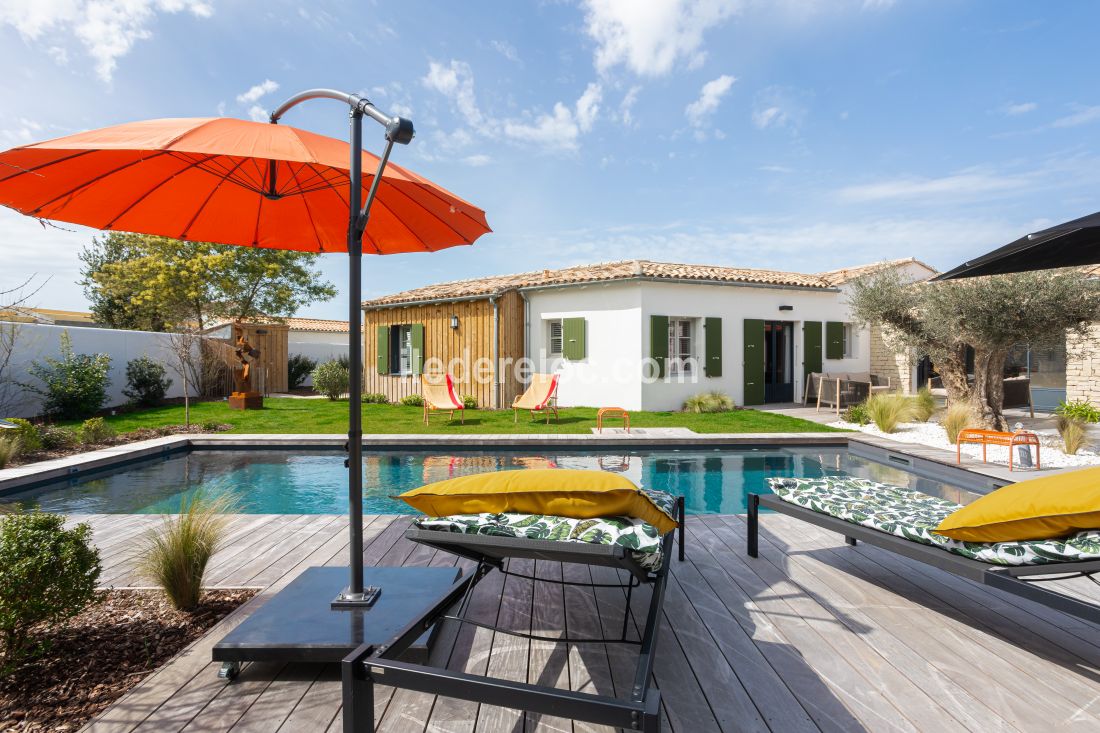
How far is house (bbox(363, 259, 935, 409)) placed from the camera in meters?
11.6

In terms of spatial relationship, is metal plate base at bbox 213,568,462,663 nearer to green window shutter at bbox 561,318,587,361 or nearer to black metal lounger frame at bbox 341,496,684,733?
black metal lounger frame at bbox 341,496,684,733

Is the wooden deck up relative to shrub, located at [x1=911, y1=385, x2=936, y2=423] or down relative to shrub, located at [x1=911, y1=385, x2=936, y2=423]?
down

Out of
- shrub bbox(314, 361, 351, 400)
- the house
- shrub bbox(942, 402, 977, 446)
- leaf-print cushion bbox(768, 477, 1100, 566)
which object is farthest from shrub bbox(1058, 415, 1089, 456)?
shrub bbox(314, 361, 351, 400)

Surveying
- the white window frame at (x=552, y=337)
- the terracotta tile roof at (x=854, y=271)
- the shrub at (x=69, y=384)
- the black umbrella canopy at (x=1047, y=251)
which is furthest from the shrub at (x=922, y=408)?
the shrub at (x=69, y=384)

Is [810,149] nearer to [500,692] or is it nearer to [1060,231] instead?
[1060,231]

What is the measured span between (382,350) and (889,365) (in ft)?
45.1

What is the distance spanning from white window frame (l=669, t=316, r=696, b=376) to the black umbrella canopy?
8.67m

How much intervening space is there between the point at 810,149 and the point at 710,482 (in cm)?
749

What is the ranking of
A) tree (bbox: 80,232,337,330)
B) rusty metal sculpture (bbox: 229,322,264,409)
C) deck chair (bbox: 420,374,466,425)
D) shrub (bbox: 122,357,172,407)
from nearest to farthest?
1. deck chair (bbox: 420,374,466,425)
2. shrub (bbox: 122,357,172,407)
3. rusty metal sculpture (bbox: 229,322,264,409)
4. tree (bbox: 80,232,337,330)

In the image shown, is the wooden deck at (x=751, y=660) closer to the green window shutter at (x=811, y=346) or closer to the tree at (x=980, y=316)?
the tree at (x=980, y=316)

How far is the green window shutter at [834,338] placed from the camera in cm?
1333

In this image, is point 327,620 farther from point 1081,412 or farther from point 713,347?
Result: point 1081,412

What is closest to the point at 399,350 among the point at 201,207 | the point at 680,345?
the point at 680,345

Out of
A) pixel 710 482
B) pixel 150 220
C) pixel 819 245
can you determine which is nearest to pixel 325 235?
pixel 150 220
